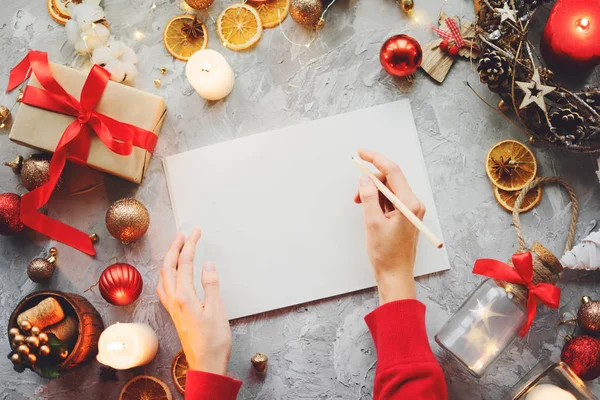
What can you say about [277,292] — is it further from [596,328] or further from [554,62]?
[554,62]

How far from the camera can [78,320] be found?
0.94m

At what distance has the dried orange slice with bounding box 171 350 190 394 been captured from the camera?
1.00 meters

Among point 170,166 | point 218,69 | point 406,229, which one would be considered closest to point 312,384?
point 406,229

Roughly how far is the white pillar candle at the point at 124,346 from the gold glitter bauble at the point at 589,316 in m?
0.80

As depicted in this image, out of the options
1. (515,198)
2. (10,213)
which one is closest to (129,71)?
(10,213)

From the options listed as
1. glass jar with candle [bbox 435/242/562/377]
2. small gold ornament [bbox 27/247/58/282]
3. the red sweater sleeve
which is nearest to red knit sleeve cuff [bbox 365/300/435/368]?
the red sweater sleeve

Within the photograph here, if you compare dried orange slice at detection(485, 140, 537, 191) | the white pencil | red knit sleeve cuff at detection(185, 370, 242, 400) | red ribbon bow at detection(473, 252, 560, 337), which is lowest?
red knit sleeve cuff at detection(185, 370, 242, 400)

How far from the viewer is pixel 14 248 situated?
106 cm

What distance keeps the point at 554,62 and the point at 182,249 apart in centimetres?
80

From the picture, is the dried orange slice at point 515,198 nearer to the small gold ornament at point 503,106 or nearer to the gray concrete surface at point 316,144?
the gray concrete surface at point 316,144

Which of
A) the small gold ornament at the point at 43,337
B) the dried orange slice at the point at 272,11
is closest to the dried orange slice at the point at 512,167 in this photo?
the dried orange slice at the point at 272,11

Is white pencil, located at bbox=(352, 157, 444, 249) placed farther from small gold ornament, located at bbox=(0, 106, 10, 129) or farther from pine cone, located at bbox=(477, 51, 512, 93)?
small gold ornament, located at bbox=(0, 106, 10, 129)

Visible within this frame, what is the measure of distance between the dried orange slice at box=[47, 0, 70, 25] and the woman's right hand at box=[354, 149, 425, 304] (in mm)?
701

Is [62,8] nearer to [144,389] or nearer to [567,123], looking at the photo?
[144,389]
